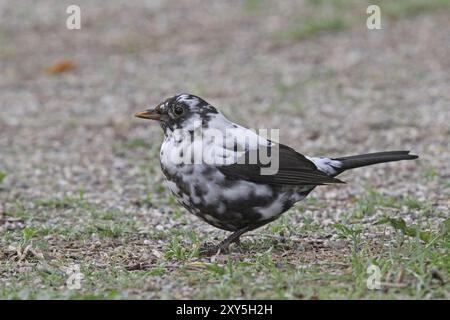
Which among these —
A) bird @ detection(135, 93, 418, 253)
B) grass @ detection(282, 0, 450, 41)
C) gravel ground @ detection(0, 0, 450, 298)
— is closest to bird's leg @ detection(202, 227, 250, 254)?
bird @ detection(135, 93, 418, 253)

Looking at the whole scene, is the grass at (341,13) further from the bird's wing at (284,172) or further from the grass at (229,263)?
the bird's wing at (284,172)

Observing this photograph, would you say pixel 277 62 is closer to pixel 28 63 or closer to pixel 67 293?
pixel 28 63

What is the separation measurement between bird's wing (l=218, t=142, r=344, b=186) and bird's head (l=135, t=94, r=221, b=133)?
0.33 meters

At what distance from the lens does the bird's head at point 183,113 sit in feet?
16.7

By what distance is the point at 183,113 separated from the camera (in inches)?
202

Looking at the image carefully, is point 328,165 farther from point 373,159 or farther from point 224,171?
point 224,171

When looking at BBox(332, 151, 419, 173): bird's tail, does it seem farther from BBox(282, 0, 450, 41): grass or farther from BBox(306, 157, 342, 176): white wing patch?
BBox(282, 0, 450, 41): grass

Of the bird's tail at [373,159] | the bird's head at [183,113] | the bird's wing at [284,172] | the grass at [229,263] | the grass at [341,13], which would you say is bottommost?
the grass at [229,263]

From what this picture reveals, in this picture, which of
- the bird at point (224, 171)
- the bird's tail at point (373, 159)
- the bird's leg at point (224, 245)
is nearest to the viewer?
the bird at point (224, 171)

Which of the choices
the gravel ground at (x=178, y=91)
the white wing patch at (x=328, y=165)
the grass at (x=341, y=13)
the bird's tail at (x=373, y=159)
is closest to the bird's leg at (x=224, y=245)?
the gravel ground at (x=178, y=91)

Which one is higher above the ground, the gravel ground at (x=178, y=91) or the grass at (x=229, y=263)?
the gravel ground at (x=178, y=91)

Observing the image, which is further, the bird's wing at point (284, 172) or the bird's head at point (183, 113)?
the bird's head at point (183, 113)

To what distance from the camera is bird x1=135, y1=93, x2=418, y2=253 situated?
4.87m

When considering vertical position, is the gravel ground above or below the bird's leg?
above
